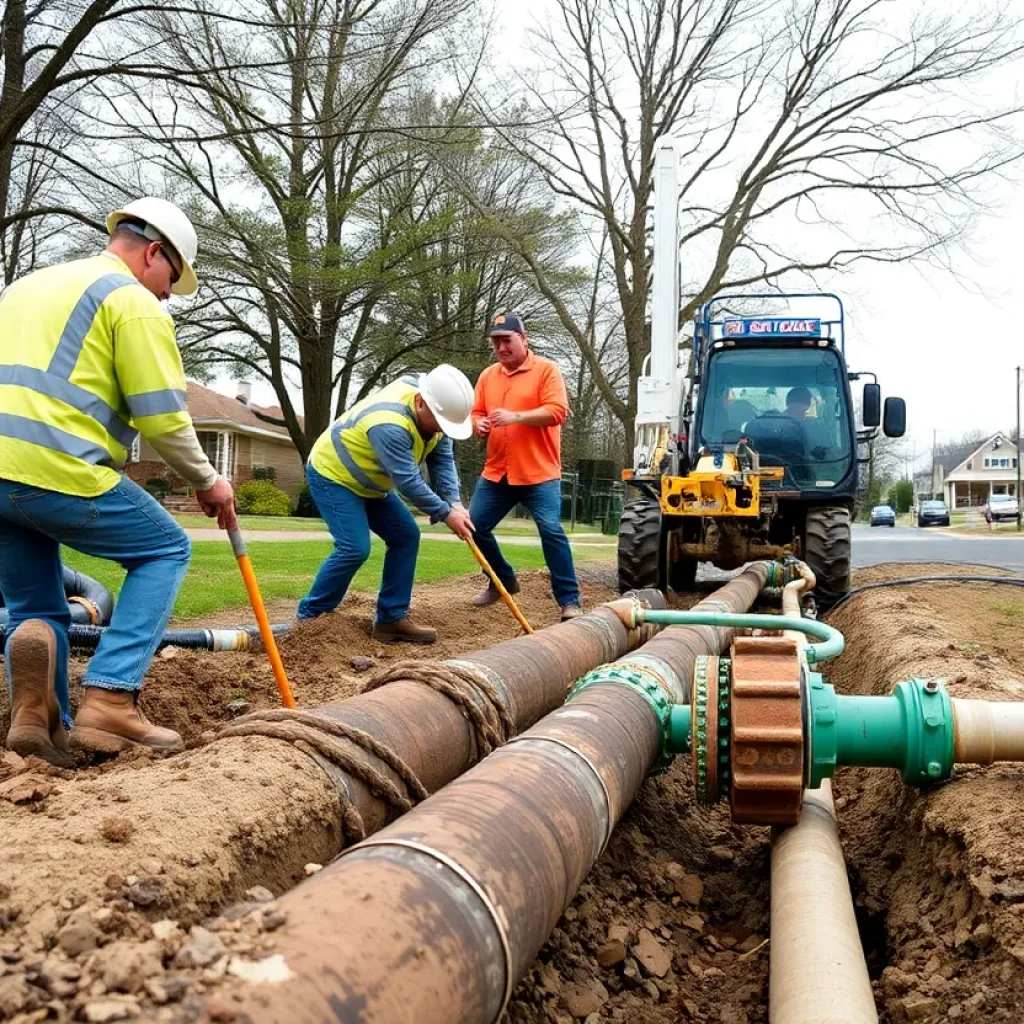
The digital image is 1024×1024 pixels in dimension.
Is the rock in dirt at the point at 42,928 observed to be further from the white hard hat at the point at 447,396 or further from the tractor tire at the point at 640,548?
the tractor tire at the point at 640,548

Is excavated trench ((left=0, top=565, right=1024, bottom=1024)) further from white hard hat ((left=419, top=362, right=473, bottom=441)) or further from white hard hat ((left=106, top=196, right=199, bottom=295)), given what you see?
white hard hat ((left=419, top=362, right=473, bottom=441))

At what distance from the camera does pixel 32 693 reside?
10.9ft

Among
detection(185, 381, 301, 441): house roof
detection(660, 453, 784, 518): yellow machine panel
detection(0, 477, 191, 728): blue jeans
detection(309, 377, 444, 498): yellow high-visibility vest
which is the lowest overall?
detection(0, 477, 191, 728): blue jeans

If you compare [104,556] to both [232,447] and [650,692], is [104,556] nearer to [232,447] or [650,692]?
[650,692]

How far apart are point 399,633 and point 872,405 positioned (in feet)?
17.3

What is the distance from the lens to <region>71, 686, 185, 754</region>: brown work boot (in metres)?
3.31

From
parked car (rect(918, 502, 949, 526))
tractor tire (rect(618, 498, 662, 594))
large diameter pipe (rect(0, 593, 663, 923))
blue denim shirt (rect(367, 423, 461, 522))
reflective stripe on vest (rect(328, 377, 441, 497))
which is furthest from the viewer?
parked car (rect(918, 502, 949, 526))

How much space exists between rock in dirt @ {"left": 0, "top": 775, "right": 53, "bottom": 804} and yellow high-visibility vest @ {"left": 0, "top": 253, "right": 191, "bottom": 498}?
1033mm

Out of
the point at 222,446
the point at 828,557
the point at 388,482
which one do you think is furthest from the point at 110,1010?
the point at 222,446

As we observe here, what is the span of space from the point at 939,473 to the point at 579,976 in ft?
358

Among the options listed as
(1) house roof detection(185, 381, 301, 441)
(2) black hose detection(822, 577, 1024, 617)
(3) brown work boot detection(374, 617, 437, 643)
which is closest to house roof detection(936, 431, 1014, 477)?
(1) house roof detection(185, 381, 301, 441)

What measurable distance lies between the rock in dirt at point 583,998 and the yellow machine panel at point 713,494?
5.89 meters

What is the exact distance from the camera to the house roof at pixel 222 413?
36125 mm

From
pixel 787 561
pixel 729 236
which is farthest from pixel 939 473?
pixel 787 561
